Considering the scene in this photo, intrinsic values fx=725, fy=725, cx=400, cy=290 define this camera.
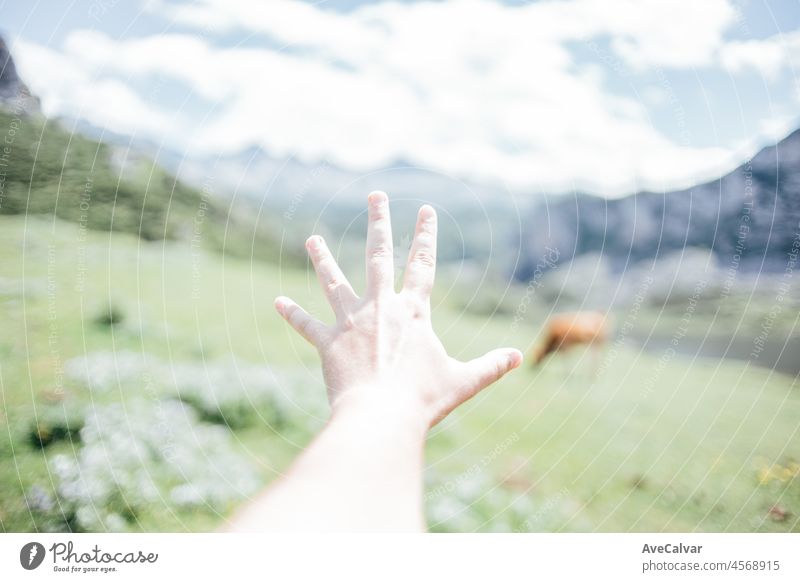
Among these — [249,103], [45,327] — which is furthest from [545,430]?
[45,327]

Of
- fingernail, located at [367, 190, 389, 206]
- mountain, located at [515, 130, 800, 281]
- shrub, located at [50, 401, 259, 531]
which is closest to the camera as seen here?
fingernail, located at [367, 190, 389, 206]

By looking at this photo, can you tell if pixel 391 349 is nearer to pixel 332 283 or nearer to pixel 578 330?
pixel 332 283

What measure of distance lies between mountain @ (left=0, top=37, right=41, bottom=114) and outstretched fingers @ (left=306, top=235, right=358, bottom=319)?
2.68 feet

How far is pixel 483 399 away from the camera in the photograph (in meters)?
1.83

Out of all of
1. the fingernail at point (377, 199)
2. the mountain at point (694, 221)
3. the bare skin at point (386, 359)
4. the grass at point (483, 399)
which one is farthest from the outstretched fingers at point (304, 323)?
the mountain at point (694, 221)

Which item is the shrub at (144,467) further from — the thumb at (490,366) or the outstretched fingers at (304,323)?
the thumb at (490,366)

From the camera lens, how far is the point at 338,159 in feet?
5.76

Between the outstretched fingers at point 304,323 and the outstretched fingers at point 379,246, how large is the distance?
0.11 meters

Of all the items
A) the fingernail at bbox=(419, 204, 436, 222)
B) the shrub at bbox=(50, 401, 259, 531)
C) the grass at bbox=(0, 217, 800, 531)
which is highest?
the fingernail at bbox=(419, 204, 436, 222)

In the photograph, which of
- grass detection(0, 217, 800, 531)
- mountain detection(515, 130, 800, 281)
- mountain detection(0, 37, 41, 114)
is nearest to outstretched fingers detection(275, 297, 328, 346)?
grass detection(0, 217, 800, 531)

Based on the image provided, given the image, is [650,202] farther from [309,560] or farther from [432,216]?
[309,560]

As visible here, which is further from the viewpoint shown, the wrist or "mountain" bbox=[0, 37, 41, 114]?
"mountain" bbox=[0, 37, 41, 114]

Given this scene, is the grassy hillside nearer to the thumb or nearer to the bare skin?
the bare skin

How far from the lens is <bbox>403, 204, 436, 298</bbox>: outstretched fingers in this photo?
1.29 meters
